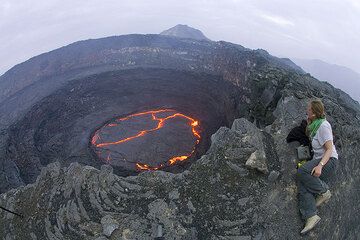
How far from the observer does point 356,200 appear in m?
12.7

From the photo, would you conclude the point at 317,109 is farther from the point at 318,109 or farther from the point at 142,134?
the point at 142,134

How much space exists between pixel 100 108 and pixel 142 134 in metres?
5.91

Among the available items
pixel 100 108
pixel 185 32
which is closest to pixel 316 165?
pixel 100 108

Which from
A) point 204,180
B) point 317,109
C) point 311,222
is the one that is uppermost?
point 317,109

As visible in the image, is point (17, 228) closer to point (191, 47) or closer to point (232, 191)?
point (232, 191)

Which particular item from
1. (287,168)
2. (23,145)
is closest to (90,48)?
(23,145)

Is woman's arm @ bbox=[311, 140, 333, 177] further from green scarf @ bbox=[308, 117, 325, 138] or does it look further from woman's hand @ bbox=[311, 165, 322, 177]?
green scarf @ bbox=[308, 117, 325, 138]

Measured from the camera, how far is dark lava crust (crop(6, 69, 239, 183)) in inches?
835

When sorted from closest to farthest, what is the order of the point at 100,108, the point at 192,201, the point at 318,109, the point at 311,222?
the point at 318,109 → the point at 311,222 → the point at 192,201 → the point at 100,108

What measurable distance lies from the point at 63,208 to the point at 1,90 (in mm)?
18657

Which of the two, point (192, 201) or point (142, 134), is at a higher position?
point (192, 201)

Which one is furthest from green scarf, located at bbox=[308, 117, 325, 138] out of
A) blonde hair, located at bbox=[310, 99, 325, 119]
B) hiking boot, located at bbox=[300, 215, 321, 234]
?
hiking boot, located at bbox=[300, 215, 321, 234]

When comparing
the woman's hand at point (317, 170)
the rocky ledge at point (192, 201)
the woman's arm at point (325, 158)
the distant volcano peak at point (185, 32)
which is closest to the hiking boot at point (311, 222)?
the rocky ledge at point (192, 201)

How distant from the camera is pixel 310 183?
28.5 ft
